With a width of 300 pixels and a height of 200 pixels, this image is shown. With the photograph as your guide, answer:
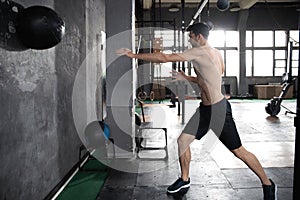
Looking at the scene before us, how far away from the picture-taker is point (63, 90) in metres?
2.68

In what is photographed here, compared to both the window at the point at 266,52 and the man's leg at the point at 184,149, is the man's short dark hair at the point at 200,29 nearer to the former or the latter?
the man's leg at the point at 184,149

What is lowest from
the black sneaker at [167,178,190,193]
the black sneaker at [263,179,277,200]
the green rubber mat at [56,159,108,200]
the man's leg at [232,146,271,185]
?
the green rubber mat at [56,159,108,200]

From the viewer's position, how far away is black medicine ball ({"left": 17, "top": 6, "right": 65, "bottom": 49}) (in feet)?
5.12

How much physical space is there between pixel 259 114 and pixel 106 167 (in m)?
4.93

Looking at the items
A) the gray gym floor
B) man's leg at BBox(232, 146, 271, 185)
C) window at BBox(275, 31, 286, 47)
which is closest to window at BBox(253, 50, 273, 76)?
window at BBox(275, 31, 286, 47)

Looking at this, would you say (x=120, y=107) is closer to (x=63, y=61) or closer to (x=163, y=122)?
(x=63, y=61)

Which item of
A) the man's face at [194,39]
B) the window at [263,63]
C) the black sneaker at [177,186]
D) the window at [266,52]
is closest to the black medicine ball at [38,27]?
the man's face at [194,39]

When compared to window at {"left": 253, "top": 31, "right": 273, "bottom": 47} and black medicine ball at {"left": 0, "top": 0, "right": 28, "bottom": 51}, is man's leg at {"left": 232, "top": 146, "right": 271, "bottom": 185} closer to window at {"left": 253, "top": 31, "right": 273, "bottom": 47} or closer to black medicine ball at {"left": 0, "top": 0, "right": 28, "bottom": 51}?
black medicine ball at {"left": 0, "top": 0, "right": 28, "bottom": 51}

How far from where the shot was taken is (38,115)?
6.84ft

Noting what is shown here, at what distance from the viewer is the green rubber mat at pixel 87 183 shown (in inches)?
98.0

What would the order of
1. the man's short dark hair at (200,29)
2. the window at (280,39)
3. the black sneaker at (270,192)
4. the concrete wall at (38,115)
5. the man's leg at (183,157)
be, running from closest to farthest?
the concrete wall at (38,115) < the black sneaker at (270,192) < the man's short dark hair at (200,29) < the man's leg at (183,157) < the window at (280,39)

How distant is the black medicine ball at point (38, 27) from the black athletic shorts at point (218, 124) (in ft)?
4.30

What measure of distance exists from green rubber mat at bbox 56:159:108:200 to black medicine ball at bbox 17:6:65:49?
1353mm

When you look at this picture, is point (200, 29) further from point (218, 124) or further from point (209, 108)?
point (218, 124)
